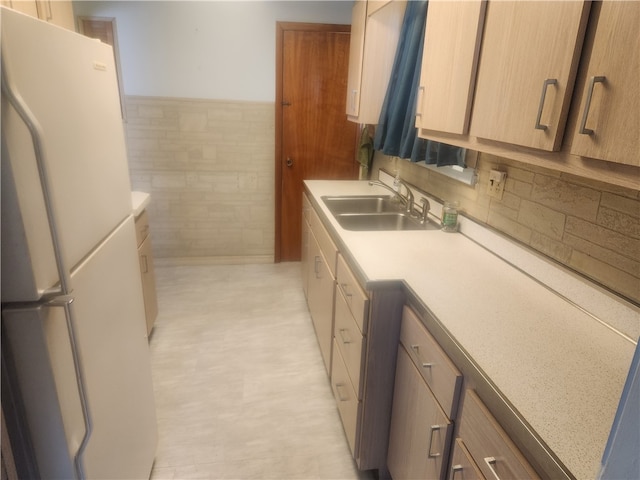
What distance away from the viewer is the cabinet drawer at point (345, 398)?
1.59m

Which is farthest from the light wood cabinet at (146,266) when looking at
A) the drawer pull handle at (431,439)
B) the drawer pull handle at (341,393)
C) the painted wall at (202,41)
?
the drawer pull handle at (431,439)

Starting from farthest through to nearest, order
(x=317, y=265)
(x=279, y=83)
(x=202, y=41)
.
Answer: (x=279, y=83) < (x=202, y=41) < (x=317, y=265)

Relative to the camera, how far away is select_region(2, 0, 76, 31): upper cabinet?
1638 mm

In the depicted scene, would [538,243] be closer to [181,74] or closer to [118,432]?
[118,432]

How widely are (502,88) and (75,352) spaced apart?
1.27 metres

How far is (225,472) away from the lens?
5.48 feet

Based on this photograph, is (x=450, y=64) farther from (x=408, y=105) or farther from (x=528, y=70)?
(x=408, y=105)

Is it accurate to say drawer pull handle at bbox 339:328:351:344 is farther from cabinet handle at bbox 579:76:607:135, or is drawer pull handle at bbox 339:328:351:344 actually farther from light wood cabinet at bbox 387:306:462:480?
cabinet handle at bbox 579:76:607:135

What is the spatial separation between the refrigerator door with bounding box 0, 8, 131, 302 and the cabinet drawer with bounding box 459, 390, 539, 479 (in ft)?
3.18

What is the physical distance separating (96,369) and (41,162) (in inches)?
22.9

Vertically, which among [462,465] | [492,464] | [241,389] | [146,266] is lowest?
[241,389]

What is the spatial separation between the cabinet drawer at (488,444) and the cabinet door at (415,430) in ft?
0.37

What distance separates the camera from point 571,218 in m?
1.27

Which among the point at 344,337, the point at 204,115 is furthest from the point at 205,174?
the point at 344,337
